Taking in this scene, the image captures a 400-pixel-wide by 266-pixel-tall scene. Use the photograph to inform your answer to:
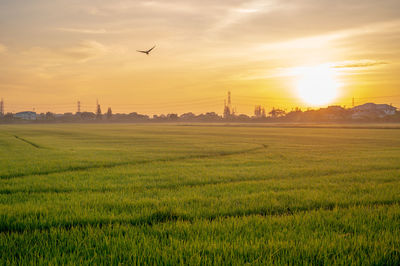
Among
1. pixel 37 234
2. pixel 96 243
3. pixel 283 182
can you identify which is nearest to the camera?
pixel 96 243

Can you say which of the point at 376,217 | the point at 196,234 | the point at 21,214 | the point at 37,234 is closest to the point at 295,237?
the point at 196,234

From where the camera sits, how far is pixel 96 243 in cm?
568

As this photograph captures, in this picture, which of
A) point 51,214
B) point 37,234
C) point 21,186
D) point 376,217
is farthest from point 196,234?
point 21,186

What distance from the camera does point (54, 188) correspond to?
1131 centimetres

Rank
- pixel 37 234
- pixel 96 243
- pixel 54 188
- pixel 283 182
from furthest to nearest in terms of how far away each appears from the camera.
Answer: pixel 283 182, pixel 54 188, pixel 37 234, pixel 96 243

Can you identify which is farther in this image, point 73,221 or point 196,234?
point 73,221

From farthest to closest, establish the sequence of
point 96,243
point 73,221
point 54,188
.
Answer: point 54,188 → point 73,221 → point 96,243

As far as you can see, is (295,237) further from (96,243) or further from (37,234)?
(37,234)

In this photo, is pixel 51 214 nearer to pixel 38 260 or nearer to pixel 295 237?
pixel 38 260

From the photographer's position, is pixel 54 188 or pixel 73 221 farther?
pixel 54 188

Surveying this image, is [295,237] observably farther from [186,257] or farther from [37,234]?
[37,234]

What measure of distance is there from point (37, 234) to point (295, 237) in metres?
5.43

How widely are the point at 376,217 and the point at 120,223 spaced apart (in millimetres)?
6422

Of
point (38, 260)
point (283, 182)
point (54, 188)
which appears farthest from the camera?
point (283, 182)
